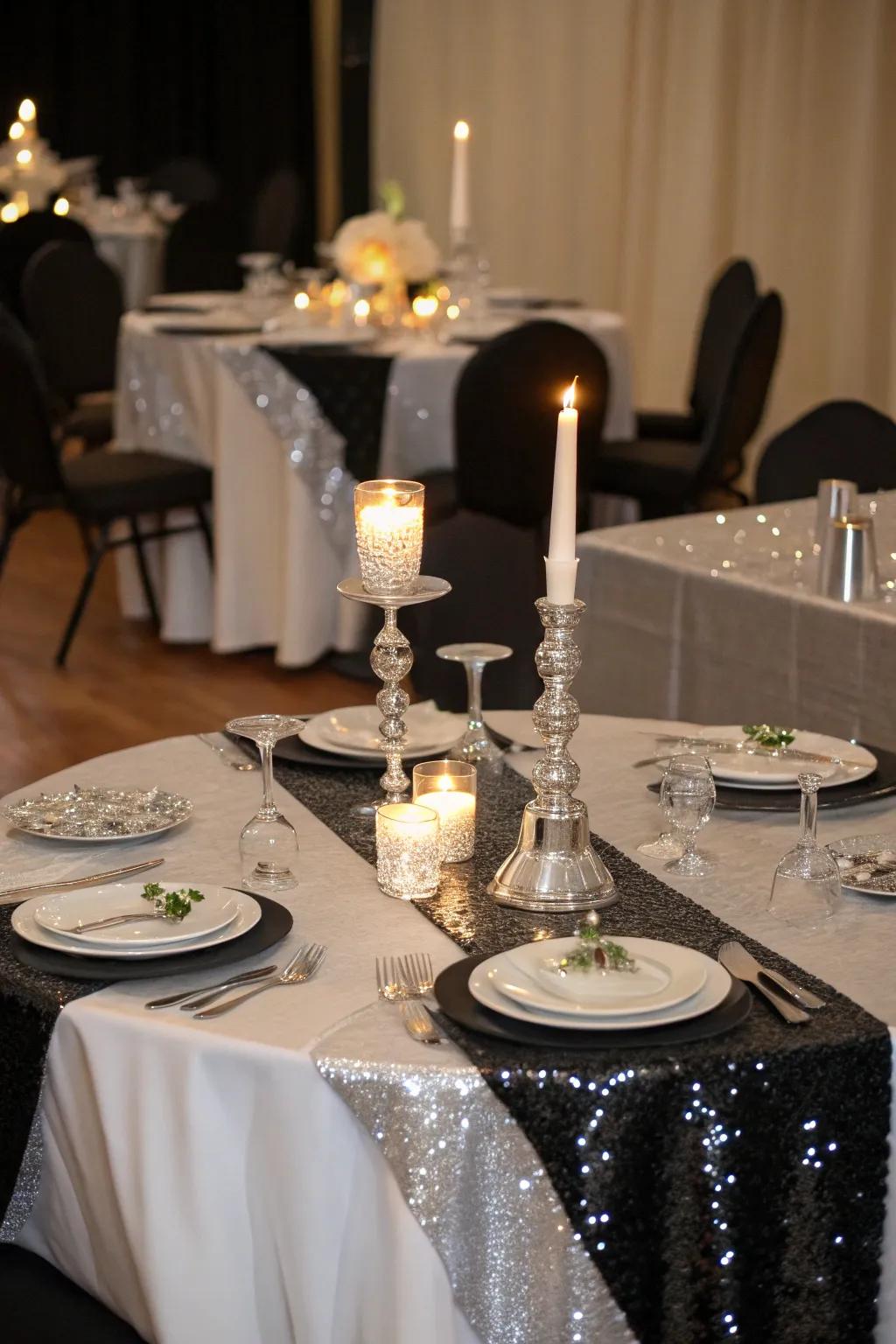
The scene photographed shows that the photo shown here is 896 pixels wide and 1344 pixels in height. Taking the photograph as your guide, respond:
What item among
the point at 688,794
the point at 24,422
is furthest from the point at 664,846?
the point at 24,422

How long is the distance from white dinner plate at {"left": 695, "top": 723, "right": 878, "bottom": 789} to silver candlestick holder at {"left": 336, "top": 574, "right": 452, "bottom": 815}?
0.38 m

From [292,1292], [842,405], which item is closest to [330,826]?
[292,1292]

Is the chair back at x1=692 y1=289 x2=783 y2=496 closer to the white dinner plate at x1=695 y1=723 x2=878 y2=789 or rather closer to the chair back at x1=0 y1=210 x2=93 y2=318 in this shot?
the white dinner plate at x1=695 y1=723 x2=878 y2=789

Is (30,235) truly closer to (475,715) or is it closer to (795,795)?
(475,715)

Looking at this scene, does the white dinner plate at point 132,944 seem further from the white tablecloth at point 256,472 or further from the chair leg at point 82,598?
the chair leg at point 82,598

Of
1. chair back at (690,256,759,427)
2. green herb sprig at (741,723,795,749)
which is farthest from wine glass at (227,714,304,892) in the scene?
chair back at (690,256,759,427)

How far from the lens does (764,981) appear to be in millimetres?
1351

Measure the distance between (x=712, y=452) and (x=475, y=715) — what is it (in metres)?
3.10

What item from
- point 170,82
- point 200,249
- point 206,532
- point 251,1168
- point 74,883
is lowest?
point 206,532

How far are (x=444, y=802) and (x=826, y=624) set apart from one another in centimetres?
100

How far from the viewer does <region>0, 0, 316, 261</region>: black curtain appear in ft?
33.7

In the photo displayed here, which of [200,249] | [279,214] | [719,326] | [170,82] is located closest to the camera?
[719,326]

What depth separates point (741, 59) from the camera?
6984mm

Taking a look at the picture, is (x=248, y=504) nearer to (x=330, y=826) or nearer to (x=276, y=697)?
(x=276, y=697)
